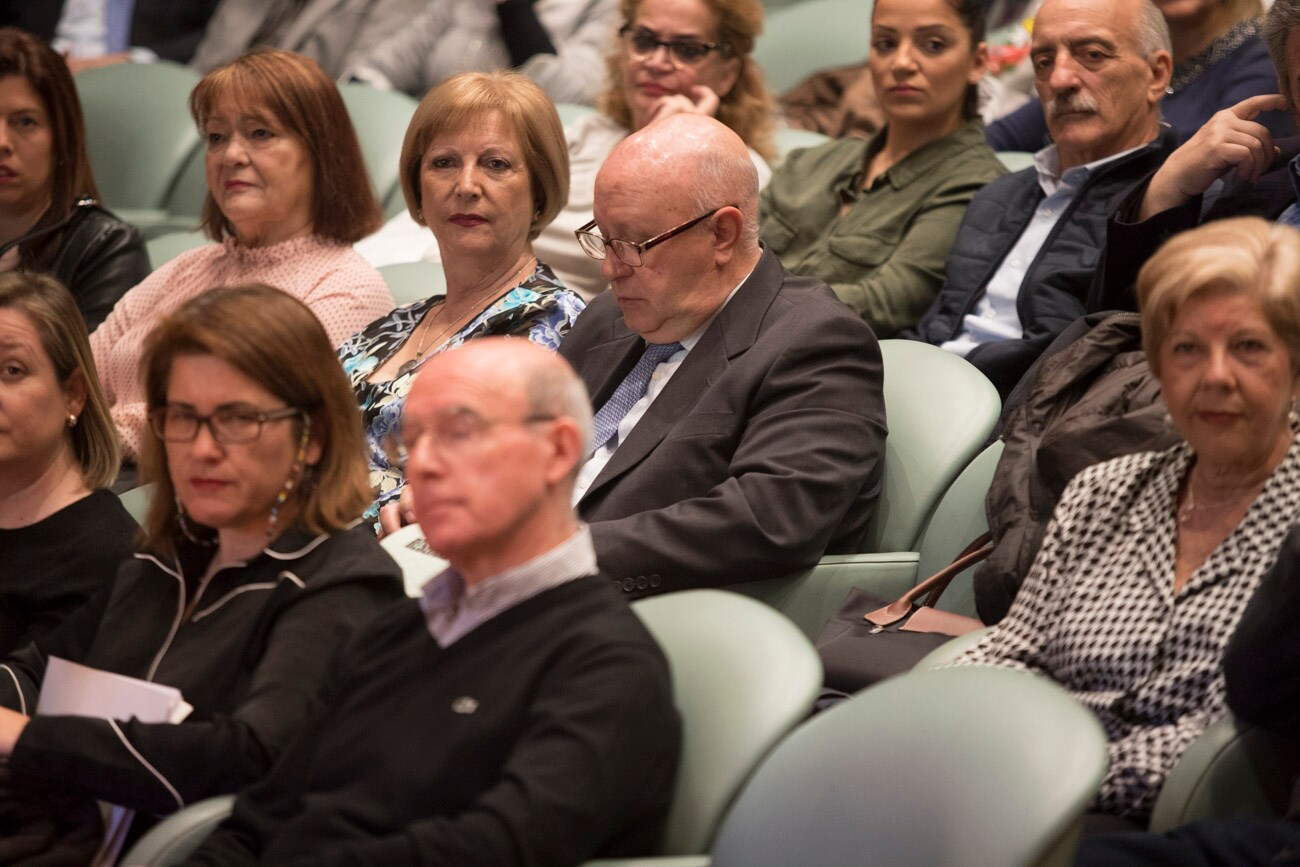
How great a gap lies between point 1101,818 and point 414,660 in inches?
32.7

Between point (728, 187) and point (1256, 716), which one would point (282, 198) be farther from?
point (1256, 716)

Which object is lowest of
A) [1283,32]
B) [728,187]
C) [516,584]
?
[516,584]

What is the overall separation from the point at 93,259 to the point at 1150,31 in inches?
99.8

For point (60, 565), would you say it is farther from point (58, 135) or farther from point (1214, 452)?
point (58, 135)

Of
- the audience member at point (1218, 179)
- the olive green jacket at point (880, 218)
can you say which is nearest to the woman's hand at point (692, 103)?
the olive green jacket at point (880, 218)

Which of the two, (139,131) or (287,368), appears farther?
(139,131)

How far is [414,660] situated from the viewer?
1.86m

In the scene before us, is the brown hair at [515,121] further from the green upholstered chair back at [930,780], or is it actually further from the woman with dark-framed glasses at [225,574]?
the green upholstered chair back at [930,780]

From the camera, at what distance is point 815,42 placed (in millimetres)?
5449

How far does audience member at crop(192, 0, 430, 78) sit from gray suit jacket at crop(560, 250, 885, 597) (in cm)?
336

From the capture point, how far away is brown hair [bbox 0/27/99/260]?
166 inches

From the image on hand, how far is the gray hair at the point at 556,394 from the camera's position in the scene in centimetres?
186

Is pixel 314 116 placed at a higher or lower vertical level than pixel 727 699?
higher

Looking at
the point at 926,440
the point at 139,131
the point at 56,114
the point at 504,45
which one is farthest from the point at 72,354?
the point at 504,45
